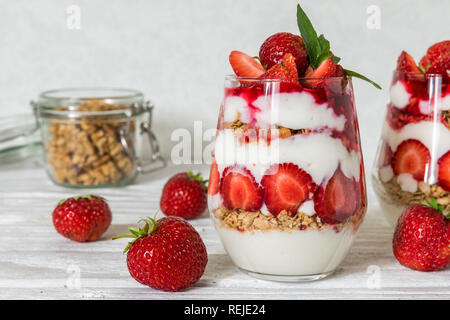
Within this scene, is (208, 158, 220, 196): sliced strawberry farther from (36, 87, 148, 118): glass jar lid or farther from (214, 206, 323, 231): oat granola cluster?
(36, 87, 148, 118): glass jar lid

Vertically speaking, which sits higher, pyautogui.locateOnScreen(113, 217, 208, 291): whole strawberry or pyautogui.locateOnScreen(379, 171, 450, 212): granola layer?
pyautogui.locateOnScreen(379, 171, 450, 212): granola layer

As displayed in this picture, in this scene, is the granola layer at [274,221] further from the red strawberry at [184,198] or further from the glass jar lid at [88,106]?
the glass jar lid at [88,106]

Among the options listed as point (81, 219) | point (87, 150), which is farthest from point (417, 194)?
point (87, 150)

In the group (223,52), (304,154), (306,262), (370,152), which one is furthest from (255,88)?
(370,152)

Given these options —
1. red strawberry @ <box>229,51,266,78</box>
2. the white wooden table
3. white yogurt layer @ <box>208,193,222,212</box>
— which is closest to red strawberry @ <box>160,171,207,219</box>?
the white wooden table

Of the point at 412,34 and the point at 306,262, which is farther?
the point at 412,34

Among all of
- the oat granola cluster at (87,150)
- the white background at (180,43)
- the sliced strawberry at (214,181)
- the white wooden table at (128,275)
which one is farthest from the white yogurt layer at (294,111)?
the white background at (180,43)
